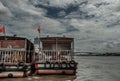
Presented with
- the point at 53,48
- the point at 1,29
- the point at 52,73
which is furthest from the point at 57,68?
the point at 1,29

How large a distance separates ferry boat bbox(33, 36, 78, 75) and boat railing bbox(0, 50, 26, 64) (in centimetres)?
165

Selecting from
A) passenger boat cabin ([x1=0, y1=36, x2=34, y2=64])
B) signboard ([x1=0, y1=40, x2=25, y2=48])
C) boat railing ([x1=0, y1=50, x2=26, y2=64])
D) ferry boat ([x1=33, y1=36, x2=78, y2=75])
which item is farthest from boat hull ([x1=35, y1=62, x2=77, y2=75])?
signboard ([x1=0, y1=40, x2=25, y2=48])

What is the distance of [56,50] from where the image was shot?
2089cm

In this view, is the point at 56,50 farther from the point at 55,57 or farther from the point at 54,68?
the point at 54,68

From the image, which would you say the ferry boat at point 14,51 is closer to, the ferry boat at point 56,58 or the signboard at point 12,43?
the signboard at point 12,43

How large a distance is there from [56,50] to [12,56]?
4.73m

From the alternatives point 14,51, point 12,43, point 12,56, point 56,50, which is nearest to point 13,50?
point 14,51

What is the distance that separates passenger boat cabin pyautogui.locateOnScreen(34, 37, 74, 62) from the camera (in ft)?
69.1

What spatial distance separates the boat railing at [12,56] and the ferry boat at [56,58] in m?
1.65

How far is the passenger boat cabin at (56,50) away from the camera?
2106 centimetres

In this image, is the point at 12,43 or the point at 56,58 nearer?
the point at 12,43

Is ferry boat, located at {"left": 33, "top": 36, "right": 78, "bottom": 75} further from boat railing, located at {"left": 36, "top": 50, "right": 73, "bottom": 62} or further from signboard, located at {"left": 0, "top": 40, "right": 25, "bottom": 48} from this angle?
signboard, located at {"left": 0, "top": 40, "right": 25, "bottom": 48}

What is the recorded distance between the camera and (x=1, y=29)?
21.0 metres

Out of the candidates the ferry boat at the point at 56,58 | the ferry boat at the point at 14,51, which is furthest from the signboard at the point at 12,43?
the ferry boat at the point at 56,58
